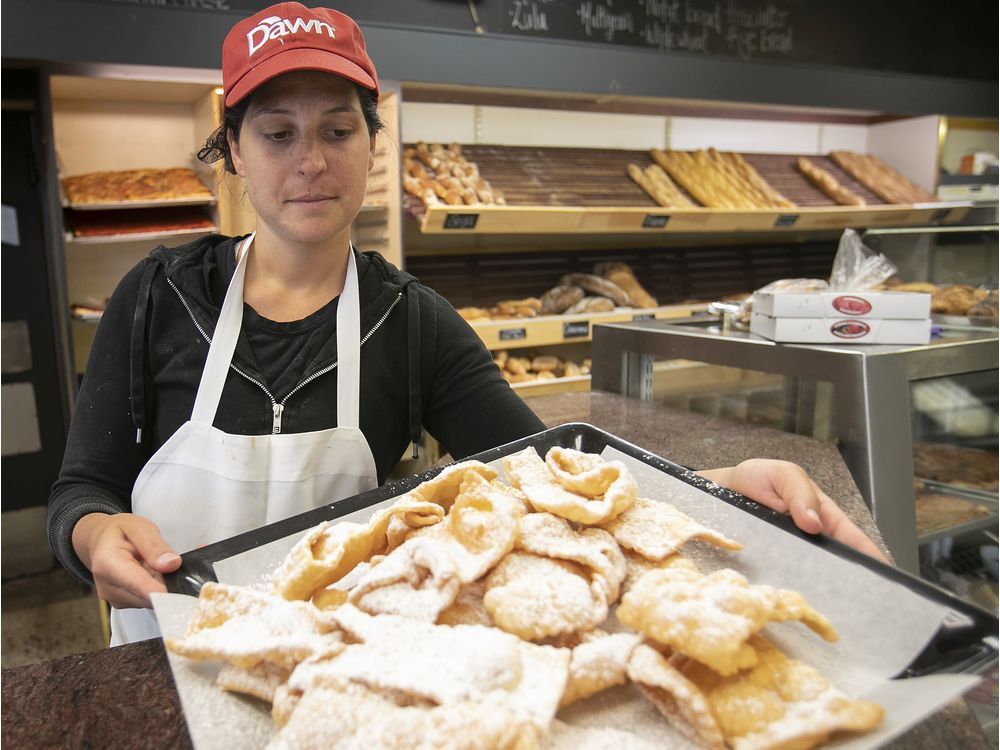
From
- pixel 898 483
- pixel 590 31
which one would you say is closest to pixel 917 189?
pixel 590 31

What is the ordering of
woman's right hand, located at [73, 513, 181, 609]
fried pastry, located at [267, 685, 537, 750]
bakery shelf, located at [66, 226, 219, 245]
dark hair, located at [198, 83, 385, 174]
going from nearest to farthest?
1. fried pastry, located at [267, 685, 537, 750]
2. woman's right hand, located at [73, 513, 181, 609]
3. dark hair, located at [198, 83, 385, 174]
4. bakery shelf, located at [66, 226, 219, 245]

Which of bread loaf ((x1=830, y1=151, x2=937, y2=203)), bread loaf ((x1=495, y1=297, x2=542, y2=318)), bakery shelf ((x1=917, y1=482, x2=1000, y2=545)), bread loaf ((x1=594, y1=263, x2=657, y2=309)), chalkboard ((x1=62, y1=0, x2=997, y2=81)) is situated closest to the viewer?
bakery shelf ((x1=917, y1=482, x2=1000, y2=545))

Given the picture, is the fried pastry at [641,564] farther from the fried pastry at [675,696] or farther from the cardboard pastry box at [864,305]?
the cardboard pastry box at [864,305]

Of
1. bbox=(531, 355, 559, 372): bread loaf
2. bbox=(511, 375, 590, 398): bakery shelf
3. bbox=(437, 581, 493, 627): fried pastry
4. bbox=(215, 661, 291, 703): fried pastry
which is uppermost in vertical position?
bbox=(437, 581, 493, 627): fried pastry

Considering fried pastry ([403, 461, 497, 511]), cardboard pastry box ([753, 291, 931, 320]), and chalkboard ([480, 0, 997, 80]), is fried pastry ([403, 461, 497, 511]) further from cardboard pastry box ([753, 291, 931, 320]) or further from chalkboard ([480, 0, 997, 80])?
chalkboard ([480, 0, 997, 80])

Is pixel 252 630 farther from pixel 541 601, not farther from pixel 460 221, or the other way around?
pixel 460 221

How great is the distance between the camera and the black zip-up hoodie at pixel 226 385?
1.36 m

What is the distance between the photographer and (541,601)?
71 centimetres

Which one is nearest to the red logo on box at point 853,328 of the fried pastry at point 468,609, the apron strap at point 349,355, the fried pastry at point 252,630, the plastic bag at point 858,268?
the plastic bag at point 858,268

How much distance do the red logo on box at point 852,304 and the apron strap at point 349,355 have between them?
1.19 m

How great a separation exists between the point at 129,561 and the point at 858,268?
6.91 feet

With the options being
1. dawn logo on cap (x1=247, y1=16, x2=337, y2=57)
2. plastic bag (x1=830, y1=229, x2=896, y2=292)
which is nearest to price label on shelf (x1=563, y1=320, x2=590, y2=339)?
plastic bag (x1=830, y1=229, x2=896, y2=292)

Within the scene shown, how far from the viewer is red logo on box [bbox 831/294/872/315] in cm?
181

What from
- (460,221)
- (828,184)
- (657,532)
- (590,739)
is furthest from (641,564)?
(828,184)
